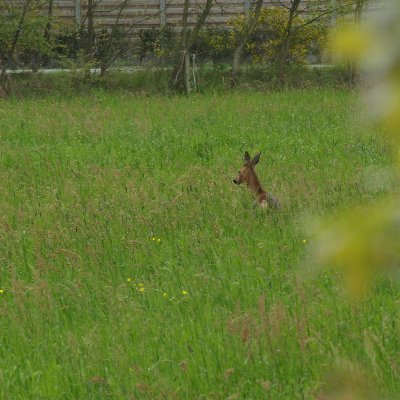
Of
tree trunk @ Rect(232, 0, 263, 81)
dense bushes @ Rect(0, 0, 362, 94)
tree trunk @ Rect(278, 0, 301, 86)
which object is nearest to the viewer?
dense bushes @ Rect(0, 0, 362, 94)

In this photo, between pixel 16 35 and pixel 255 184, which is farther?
pixel 16 35

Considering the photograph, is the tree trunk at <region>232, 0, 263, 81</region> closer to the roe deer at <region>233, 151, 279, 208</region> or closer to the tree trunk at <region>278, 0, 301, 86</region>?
the tree trunk at <region>278, 0, 301, 86</region>

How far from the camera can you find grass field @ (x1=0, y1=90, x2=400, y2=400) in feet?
15.0

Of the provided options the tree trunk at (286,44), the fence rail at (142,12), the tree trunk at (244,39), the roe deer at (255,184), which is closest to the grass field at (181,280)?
the roe deer at (255,184)

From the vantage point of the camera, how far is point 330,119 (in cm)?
1577

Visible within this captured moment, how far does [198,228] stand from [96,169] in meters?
3.51

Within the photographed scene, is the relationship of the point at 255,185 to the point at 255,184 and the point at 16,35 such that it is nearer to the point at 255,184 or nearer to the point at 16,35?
the point at 255,184

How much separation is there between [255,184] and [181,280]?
8.19 feet

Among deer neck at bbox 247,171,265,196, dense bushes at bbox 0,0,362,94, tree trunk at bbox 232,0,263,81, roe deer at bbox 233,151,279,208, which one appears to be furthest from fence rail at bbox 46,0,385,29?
deer neck at bbox 247,171,265,196

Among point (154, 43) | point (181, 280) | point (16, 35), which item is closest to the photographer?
point (181, 280)

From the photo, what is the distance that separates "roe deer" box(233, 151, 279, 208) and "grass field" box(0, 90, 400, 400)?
99 millimetres

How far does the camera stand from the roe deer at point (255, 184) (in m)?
8.23

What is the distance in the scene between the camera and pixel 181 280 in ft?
20.7

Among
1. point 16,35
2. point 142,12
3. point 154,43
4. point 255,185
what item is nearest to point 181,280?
point 255,185
